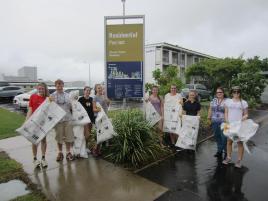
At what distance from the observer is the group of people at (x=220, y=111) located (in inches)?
173

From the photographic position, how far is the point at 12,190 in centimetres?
351

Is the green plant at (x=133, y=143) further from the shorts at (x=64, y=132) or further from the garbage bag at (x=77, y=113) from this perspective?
the shorts at (x=64, y=132)

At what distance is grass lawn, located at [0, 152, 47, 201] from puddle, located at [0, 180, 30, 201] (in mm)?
90

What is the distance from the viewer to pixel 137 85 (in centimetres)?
595

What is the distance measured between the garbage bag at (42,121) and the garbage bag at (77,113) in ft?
1.42

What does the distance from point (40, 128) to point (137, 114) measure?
91.5 inches

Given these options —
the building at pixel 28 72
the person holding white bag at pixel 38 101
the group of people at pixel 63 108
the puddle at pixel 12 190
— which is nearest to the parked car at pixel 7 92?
the group of people at pixel 63 108

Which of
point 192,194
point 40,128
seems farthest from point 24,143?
point 192,194

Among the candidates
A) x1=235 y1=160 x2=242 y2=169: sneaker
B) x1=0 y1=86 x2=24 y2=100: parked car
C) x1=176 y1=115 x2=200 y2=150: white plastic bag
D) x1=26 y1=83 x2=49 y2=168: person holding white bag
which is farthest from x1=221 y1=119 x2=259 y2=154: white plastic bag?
x1=0 y1=86 x2=24 y2=100: parked car

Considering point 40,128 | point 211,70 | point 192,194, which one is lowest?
point 192,194

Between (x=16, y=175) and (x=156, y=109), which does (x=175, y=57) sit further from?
(x=16, y=175)

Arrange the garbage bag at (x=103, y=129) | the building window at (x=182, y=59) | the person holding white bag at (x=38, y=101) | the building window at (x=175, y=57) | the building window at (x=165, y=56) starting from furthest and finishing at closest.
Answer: the building window at (x=182, y=59) → the building window at (x=175, y=57) → the building window at (x=165, y=56) → the garbage bag at (x=103, y=129) → the person holding white bag at (x=38, y=101)

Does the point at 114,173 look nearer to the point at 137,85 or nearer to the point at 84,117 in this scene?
the point at 84,117

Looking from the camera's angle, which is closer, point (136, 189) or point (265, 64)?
point (136, 189)
